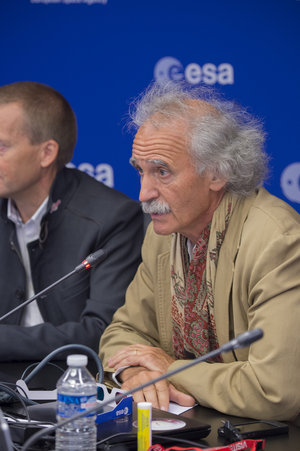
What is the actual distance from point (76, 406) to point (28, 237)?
6.10 feet

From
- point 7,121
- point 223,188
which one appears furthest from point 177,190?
point 7,121

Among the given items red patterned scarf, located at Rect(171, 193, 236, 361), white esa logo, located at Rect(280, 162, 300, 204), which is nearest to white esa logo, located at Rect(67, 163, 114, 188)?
white esa logo, located at Rect(280, 162, 300, 204)

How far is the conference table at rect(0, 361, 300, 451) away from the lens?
1.58 m

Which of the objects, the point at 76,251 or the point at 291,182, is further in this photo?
the point at 291,182

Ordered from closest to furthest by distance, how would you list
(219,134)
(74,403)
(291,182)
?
(74,403)
(219,134)
(291,182)

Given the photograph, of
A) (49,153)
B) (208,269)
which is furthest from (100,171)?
(208,269)

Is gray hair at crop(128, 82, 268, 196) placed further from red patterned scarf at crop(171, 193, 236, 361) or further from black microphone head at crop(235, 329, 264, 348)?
black microphone head at crop(235, 329, 264, 348)

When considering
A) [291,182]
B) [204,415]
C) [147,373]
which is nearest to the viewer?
[204,415]

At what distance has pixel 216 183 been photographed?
226 centimetres

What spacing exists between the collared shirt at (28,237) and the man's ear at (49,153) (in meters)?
0.16

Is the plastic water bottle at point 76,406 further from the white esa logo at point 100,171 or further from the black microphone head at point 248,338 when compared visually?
the white esa logo at point 100,171

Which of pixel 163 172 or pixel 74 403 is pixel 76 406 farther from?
pixel 163 172

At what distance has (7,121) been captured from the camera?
312 cm

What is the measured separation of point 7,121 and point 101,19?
2.59 feet
